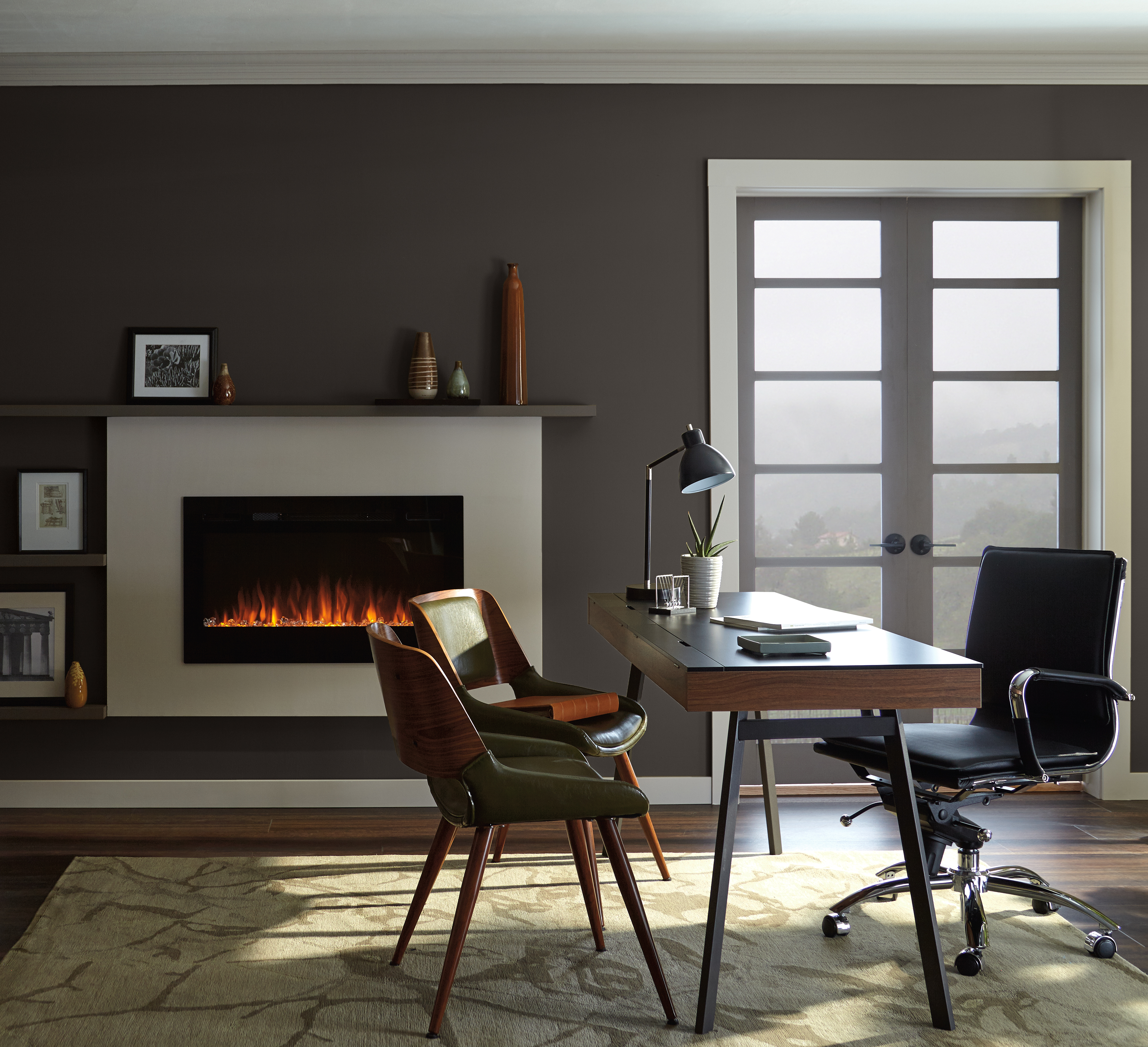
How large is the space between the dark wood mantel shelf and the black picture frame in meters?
0.66

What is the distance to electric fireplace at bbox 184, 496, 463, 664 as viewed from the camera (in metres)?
3.91

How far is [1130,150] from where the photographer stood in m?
3.99

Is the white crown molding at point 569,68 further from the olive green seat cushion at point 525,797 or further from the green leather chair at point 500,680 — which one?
the olive green seat cushion at point 525,797

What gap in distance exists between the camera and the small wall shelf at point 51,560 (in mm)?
3795

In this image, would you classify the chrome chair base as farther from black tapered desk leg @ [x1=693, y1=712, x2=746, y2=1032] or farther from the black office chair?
black tapered desk leg @ [x1=693, y1=712, x2=746, y2=1032]

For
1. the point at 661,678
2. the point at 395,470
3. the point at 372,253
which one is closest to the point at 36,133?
the point at 372,253

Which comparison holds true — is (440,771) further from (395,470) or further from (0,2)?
(0,2)

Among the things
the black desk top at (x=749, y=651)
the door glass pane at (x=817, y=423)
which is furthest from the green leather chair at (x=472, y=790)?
the door glass pane at (x=817, y=423)

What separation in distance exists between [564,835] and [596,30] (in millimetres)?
2913

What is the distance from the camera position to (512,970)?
2439mm

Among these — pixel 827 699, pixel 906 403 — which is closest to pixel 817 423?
pixel 906 403

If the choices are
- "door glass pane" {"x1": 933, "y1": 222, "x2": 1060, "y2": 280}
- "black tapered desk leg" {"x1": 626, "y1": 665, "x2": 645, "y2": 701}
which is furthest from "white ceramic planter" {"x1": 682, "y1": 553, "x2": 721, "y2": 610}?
"door glass pane" {"x1": 933, "y1": 222, "x2": 1060, "y2": 280}

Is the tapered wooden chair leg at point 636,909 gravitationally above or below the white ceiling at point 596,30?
below

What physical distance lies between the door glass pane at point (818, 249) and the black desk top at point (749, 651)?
5.62 ft
